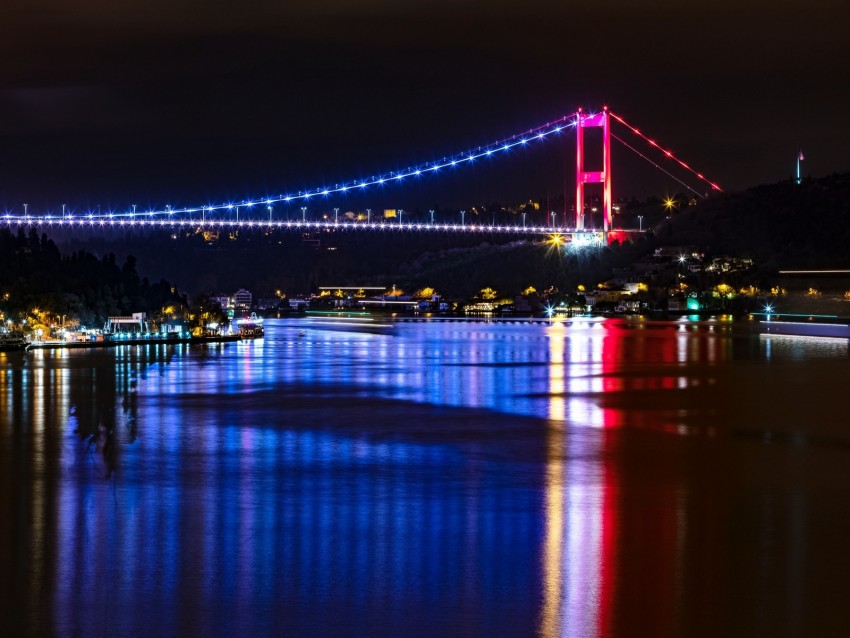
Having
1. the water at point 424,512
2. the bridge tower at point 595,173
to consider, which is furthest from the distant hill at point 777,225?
the water at point 424,512

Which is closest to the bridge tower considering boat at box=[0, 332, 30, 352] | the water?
boat at box=[0, 332, 30, 352]

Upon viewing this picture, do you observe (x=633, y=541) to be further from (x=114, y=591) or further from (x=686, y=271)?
(x=686, y=271)

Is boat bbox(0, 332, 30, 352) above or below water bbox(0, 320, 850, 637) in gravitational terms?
above

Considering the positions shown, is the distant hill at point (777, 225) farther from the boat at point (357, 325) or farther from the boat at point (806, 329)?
the boat at point (357, 325)

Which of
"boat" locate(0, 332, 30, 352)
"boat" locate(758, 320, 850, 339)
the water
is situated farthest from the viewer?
"boat" locate(758, 320, 850, 339)

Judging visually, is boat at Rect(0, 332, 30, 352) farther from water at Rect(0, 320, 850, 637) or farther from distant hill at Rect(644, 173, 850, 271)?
distant hill at Rect(644, 173, 850, 271)

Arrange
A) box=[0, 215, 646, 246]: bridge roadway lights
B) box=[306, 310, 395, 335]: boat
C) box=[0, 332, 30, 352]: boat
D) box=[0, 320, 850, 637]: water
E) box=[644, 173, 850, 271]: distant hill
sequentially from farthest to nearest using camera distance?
box=[644, 173, 850, 271]: distant hill, box=[0, 215, 646, 246]: bridge roadway lights, box=[306, 310, 395, 335]: boat, box=[0, 332, 30, 352]: boat, box=[0, 320, 850, 637]: water

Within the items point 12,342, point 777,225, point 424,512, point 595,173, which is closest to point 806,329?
point 595,173
